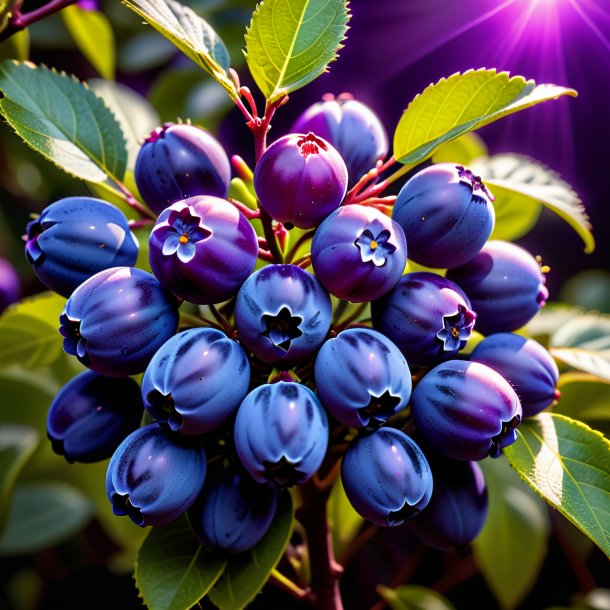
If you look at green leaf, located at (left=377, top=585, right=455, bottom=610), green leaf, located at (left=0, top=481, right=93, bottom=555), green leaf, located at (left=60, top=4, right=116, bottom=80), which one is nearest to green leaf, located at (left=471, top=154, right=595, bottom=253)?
green leaf, located at (left=377, top=585, right=455, bottom=610)

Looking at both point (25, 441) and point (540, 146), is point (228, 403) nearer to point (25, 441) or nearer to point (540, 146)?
point (25, 441)

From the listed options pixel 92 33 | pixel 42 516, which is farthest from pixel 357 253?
pixel 42 516

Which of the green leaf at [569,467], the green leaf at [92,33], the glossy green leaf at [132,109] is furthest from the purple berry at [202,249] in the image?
the green leaf at [92,33]

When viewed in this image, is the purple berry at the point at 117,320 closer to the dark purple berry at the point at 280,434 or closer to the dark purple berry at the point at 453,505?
the dark purple berry at the point at 280,434

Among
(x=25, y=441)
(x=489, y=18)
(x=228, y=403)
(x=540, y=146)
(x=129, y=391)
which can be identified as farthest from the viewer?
(x=540, y=146)

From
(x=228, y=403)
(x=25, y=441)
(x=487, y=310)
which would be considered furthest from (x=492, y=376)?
(x=25, y=441)

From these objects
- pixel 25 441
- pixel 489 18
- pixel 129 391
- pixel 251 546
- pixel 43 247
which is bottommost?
pixel 25 441

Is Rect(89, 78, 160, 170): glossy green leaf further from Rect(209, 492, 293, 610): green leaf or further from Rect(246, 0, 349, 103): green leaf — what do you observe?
Rect(209, 492, 293, 610): green leaf

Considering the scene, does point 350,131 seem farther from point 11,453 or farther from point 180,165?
point 11,453
